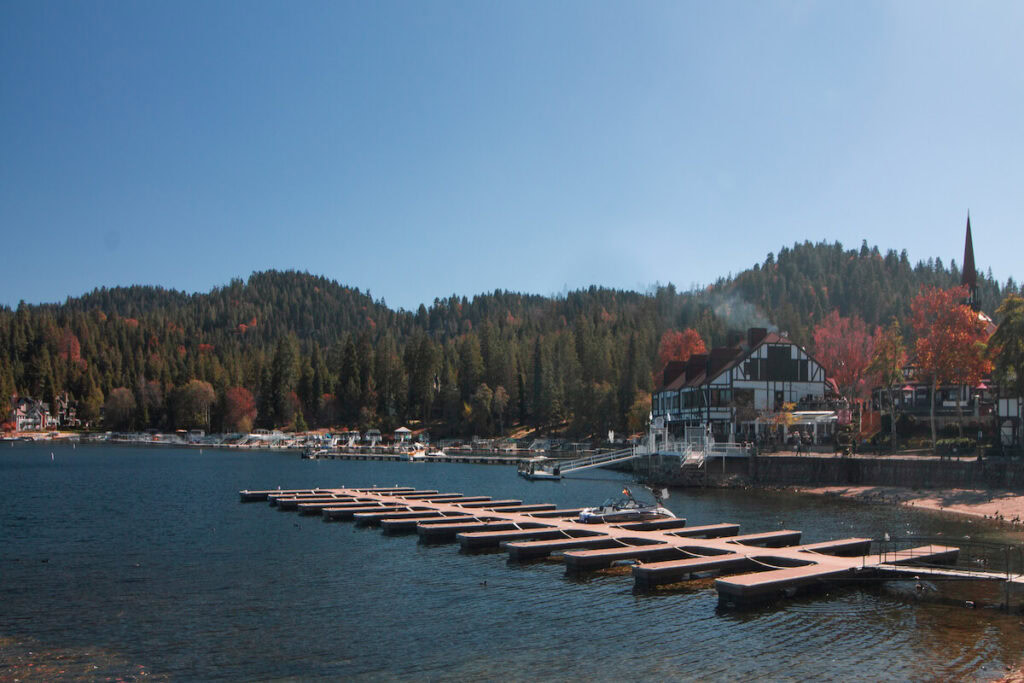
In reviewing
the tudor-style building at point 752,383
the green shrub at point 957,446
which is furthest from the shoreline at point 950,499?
the tudor-style building at point 752,383

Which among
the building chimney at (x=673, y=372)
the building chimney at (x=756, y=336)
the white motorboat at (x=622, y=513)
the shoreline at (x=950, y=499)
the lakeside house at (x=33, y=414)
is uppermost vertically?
the building chimney at (x=756, y=336)

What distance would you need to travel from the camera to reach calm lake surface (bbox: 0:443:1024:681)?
18.5 metres

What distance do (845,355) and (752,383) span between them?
45.1 meters

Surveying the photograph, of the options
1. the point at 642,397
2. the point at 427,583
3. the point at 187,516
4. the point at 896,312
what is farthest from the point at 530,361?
the point at 427,583

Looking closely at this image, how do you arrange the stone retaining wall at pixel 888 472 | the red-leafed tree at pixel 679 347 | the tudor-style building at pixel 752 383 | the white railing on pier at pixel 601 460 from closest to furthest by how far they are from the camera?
1. the stone retaining wall at pixel 888 472
2. the white railing on pier at pixel 601 460
3. the tudor-style building at pixel 752 383
4. the red-leafed tree at pixel 679 347

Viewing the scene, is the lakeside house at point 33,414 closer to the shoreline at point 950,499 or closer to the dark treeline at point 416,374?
the dark treeline at point 416,374

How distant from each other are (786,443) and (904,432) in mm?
9844

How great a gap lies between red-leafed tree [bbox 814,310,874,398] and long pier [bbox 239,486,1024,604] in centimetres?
7049

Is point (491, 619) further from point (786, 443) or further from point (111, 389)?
point (111, 389)

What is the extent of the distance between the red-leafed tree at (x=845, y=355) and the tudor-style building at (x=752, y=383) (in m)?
22.3

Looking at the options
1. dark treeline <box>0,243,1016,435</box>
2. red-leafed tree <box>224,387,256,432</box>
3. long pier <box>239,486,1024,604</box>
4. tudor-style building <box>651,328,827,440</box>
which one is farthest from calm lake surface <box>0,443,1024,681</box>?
red-leafed tree <box>224,387,256,432</box>

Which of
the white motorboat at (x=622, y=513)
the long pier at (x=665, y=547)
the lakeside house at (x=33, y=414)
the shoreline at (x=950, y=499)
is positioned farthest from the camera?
the lakeside house at (x=33, y=414)

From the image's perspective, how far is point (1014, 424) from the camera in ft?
197

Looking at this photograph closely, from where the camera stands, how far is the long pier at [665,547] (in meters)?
25.6
